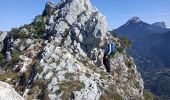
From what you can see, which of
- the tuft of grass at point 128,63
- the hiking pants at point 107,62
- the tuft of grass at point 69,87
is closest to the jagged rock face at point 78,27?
the hiking pants at point 107,62

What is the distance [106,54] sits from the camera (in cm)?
9000

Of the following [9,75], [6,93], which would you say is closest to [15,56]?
[9,75]

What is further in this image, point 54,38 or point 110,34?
point 110,34

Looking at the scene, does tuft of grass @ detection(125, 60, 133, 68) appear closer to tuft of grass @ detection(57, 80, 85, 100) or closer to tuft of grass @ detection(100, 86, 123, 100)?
tuft of grass @ detection(100, 86, 123, 100)

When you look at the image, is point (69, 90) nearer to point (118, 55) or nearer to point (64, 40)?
point (64, 40)

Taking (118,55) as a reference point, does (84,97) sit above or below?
below

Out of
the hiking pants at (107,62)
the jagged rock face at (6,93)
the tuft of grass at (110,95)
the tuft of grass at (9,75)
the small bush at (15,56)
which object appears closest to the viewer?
the jagged rock face at (6,93)

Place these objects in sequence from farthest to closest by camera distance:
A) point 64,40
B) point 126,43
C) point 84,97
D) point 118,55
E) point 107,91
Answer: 1. point 126,43
2. point 118,55
3. point 64,40
4. point 107,91
5. point 84,97

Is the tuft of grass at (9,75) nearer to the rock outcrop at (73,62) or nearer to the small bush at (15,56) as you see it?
the rock outcrop at (73,62)

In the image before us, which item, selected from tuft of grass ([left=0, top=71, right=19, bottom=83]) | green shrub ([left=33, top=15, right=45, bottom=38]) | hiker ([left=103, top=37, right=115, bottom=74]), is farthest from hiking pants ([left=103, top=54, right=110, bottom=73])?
tuft of grass ([left=0, top=71, right=19, bottom=83])

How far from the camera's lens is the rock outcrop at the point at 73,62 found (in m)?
66.2

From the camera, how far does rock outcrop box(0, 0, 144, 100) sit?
217 feet

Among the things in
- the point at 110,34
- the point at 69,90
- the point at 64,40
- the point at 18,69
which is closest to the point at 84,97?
the point at 69,90

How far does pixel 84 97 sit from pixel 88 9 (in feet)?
132
